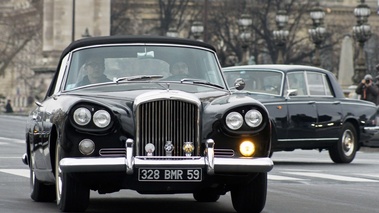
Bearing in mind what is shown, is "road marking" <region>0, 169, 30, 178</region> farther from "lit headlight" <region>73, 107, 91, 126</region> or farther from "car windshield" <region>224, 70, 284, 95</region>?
"lit headlight" <region>73, 107, 91, 126</region>

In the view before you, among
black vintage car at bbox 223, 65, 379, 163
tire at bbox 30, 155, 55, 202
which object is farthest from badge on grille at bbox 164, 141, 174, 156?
black vintage car at bbox 223, 65, 379, 163

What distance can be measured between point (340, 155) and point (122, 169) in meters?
13.4

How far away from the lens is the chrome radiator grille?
40.8ft

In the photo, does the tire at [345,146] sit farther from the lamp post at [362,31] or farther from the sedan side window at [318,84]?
the lamp post at [362,31]

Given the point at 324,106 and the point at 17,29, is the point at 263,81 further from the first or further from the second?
the point at 17,29

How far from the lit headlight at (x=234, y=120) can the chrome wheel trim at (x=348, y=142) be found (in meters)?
12.9

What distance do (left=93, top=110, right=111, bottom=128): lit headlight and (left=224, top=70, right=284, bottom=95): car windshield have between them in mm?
11769

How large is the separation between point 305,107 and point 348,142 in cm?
156

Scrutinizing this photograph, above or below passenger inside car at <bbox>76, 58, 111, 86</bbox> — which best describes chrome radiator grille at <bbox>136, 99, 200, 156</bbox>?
below

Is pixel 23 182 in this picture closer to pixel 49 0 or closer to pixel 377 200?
pixel 377 200

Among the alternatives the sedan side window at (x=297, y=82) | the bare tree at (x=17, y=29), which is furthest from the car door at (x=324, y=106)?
the bare tree at (x=17, y=29)

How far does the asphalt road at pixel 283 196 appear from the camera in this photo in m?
13.9

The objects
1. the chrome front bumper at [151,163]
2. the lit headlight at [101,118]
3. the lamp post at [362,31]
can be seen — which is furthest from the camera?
the lamp post at [362,31]

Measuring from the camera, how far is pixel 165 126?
12.5m
